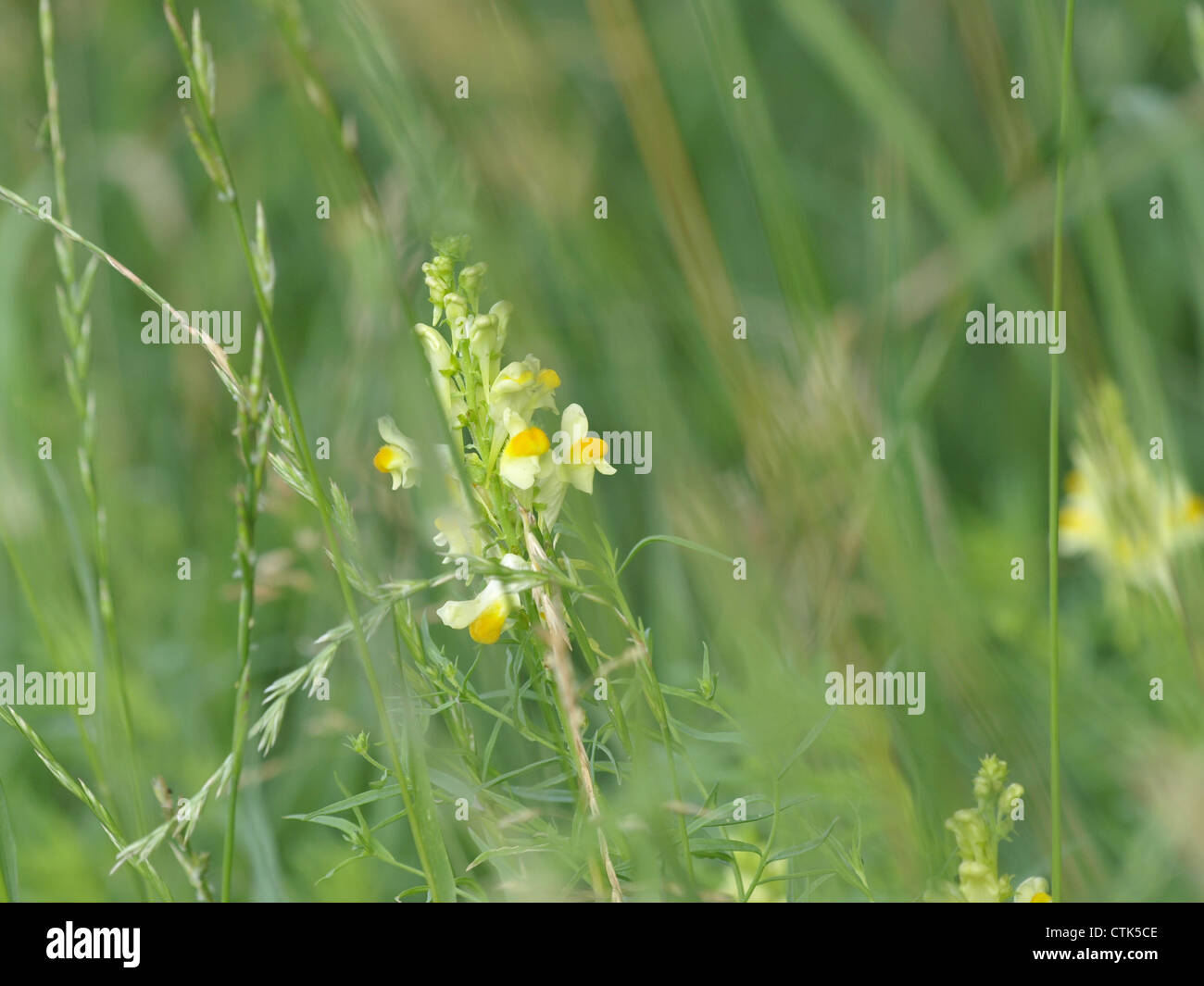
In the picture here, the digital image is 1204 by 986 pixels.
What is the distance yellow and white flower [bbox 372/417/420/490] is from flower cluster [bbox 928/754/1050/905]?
430mm

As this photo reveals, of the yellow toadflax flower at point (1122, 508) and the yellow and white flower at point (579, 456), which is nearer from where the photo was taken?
the yellow and white flower at point (579, 456)

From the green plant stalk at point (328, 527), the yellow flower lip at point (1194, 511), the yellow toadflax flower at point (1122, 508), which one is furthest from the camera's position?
the yellow flower lip at point (1194, 511)

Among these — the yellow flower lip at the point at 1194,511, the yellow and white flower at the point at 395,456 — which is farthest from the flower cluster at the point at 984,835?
the yellow flower lip at the point at 1194,511

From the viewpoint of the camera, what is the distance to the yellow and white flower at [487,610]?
665 millimetres

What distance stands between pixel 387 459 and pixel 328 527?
0.10 meters

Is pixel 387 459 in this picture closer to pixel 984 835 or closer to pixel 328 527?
pixel 328 527

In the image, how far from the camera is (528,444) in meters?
0.69

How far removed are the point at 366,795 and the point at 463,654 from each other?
0.55 feet

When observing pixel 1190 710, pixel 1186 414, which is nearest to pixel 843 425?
pixel 1190 710

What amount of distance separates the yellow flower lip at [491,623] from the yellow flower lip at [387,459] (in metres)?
0.13

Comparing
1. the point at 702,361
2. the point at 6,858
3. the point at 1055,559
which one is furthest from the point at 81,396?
the point at 1055,559

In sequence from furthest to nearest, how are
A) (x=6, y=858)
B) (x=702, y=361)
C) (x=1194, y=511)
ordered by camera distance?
1. (x=1194, y=511)
2. (x=702, y=361)
3. (x=6, y=858)

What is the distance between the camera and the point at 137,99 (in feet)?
7.42

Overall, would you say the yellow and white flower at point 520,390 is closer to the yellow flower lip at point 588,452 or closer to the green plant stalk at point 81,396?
the yellow flower lip at point 588,452
